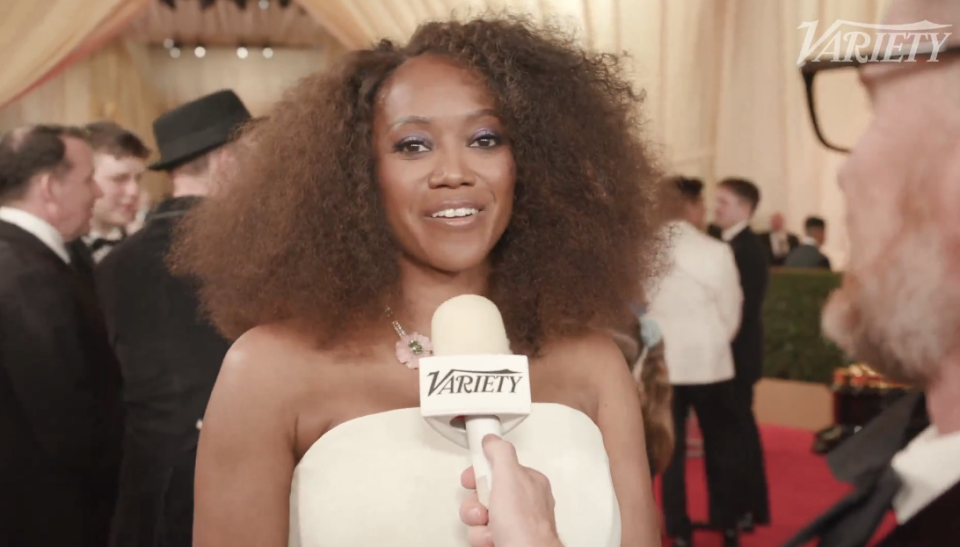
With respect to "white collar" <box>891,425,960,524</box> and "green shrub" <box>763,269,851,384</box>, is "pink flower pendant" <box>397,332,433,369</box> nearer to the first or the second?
"white collar" <box>891,425,960,524</box>

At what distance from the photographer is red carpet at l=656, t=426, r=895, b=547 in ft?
14.8

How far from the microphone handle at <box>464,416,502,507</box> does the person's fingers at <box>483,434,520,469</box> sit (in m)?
0.01

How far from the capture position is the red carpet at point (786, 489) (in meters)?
4.51

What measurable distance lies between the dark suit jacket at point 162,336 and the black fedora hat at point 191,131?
9.5 inches

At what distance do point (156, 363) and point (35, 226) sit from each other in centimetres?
77

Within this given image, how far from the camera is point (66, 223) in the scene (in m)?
3.08

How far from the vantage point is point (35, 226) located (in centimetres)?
293

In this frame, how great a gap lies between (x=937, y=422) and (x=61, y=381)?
8.37 ft

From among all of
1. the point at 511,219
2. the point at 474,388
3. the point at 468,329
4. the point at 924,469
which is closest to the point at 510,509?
the point at 474,388

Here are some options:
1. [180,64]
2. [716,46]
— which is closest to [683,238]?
[716,46]

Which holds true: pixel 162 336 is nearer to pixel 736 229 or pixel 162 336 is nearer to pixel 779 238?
pixel 736 229

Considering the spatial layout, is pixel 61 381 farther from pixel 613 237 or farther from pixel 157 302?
pixel 613 237

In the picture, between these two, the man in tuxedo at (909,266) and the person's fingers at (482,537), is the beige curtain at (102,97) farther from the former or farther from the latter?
the man in tuxedo at (909,266)

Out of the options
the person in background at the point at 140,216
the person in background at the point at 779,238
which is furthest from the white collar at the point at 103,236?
the person in background at the point at 779,238
